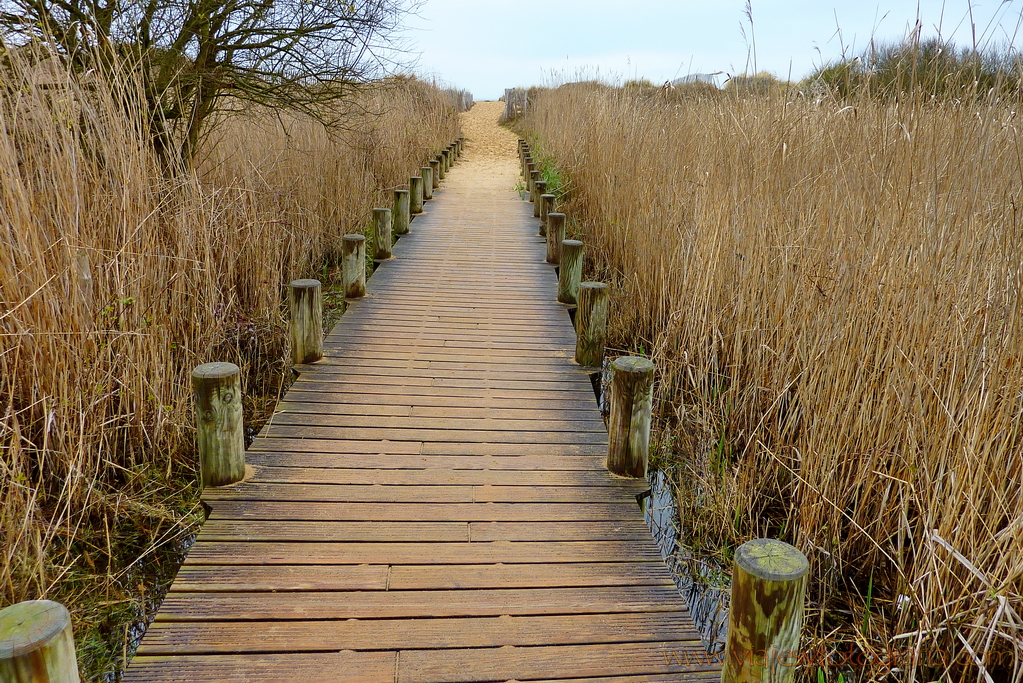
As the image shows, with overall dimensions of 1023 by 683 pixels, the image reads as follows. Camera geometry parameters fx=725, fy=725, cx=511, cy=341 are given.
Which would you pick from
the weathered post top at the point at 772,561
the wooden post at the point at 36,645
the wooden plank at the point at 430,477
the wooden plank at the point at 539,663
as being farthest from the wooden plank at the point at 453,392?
the wooden post at the point at 36,645

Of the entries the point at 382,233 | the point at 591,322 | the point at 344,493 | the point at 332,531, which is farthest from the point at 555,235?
the point at 332,531

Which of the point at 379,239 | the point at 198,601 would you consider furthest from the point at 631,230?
the point at 198,601

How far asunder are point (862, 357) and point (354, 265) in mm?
3558

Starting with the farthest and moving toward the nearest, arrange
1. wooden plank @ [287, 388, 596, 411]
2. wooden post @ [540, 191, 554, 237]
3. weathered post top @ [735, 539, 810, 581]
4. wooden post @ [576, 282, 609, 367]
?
wooden post @ [540, 191, 554, 237] < wooden post @ [576, 282, 609, 367] < wooden plank @ [287, 388, 596, 411] < weathered post top @ [735, 539, 810, 581]

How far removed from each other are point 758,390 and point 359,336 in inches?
95.4

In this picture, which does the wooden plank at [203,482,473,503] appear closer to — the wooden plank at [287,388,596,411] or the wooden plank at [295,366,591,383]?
the wooden plank at [287,388,596,411]

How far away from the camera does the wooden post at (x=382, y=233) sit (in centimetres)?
625

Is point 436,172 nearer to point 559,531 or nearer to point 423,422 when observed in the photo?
point 423,422

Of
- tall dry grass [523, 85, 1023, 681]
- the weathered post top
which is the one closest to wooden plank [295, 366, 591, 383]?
tall dry grass [523, 85, 1023, 681]

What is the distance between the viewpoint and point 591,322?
4.07m

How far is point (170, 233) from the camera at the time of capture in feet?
11.8

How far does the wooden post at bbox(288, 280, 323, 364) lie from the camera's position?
3.90m

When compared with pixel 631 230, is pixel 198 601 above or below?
below

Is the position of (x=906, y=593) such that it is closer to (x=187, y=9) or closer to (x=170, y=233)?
(x=170, y=233)
